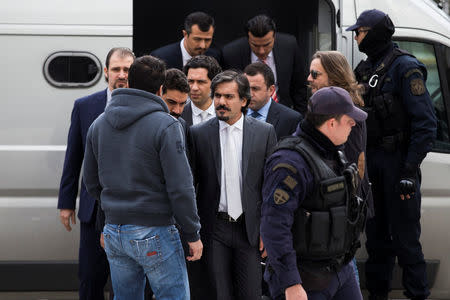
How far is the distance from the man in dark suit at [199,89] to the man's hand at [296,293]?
6.04 ft

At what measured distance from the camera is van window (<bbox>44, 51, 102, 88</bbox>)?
518cm

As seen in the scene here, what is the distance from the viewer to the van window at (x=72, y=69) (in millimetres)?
5176

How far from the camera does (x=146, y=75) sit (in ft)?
11.9

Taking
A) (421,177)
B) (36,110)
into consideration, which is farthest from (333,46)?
(36,110)

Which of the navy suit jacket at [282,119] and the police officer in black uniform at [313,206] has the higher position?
the navy suit jacket at [282,119]

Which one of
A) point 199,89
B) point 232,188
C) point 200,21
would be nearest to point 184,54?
point 200,21

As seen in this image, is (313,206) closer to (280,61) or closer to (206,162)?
(206,162)

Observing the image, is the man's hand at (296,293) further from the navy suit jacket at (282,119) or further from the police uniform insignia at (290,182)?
the navy suit jacket at (282,119)

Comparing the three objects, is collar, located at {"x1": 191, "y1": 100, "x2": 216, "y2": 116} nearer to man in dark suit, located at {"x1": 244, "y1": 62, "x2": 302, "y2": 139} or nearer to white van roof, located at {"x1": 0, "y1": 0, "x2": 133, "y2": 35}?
man in dark suit, located at {"x1": 244, "y1": 62, "x2": 302, "y2": 139}

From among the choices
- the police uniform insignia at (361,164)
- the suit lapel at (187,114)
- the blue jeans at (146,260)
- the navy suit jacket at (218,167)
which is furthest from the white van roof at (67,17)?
the blue jeans at (146,260)

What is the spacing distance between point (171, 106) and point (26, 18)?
1.34 meters

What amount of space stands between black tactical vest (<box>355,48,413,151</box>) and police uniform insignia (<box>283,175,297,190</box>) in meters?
2.04

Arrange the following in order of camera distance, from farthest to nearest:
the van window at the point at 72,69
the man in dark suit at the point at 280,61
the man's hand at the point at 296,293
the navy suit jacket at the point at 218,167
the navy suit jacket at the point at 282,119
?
the man in dark suit at the point at 280,61, the van window at the point at 72,69, the navy suit jacket at the point at 282,119, the navy suit jacket at the point at 218,167, the man's hand at the point at 296,293

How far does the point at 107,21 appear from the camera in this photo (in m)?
5.24
